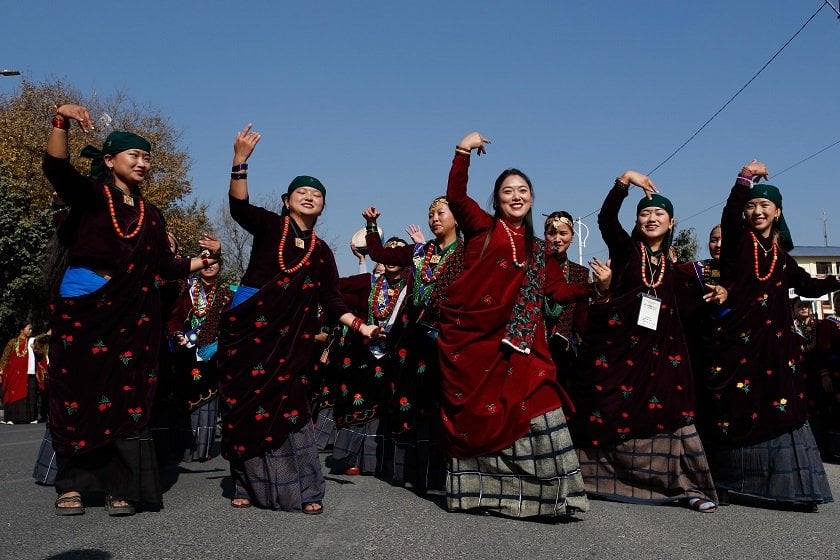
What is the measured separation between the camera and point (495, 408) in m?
4.98

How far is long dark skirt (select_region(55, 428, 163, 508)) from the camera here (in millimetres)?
4957

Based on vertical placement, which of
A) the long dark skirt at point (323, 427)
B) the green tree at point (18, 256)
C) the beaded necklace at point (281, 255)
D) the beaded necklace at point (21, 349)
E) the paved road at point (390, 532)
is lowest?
the paved road at point (390, 532)

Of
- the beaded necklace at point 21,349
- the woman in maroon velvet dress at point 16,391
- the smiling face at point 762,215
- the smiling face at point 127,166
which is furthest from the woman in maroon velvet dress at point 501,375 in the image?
the beaded necklace at point 21,349

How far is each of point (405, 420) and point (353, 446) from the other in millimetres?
1231

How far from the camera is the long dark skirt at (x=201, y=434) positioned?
8000 millimetres

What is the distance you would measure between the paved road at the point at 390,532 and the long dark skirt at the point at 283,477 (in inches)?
4.7

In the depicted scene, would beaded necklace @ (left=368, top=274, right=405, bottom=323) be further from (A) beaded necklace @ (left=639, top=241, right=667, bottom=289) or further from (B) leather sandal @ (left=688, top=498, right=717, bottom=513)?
(B) leather sandal @ (left=688, top=498, right=717, bottom=513)

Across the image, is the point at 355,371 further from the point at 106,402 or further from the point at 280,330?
the point at 106,402

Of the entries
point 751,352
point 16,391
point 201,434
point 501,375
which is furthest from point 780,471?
point 16,391

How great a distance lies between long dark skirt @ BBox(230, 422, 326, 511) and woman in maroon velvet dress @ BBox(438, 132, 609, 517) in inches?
34.9

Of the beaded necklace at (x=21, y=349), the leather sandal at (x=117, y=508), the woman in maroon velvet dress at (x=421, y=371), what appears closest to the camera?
the leather sandal at (x=117, y=508)

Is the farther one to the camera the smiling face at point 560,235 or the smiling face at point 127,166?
the smiling face at point 560,235

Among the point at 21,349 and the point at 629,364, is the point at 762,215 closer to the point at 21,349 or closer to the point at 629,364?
the point at 629,364

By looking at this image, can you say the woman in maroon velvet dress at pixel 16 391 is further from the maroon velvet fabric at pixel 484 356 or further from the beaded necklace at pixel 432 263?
the maroon velvet fabric at pixel 484 356
